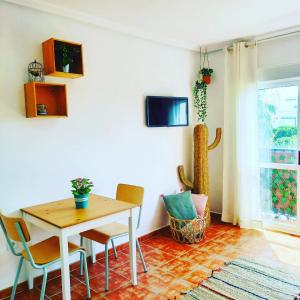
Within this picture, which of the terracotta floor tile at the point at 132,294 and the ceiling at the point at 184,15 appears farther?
the ceiling at the point at 184,15

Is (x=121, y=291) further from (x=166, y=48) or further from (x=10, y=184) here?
(x=166, y=48)

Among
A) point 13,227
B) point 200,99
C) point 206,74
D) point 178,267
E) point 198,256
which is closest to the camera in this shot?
point 13,227

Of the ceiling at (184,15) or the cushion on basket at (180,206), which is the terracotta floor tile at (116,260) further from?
the ceiling at (184,15)

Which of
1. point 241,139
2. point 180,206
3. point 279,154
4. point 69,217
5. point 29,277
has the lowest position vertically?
point 29,277

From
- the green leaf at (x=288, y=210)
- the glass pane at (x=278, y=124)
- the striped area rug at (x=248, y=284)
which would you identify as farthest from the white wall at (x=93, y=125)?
the green leaf at (x=288, y=210)

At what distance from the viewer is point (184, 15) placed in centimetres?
299

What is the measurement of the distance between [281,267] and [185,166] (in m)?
1.78

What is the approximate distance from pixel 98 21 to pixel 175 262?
101 inches

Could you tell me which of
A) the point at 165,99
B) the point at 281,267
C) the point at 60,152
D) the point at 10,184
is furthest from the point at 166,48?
the point at 281,267

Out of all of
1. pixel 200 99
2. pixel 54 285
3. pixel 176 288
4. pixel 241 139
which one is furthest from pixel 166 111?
pixel 54 285

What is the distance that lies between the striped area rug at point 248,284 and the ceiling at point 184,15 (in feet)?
8.12

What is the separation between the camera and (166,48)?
12.6 feet

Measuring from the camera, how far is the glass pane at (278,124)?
364 centimetres

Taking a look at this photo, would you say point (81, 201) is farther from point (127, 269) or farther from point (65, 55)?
point (65, 55)
